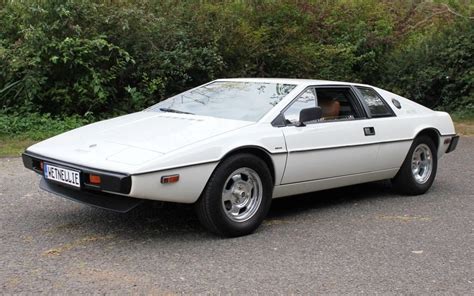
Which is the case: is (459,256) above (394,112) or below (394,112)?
below

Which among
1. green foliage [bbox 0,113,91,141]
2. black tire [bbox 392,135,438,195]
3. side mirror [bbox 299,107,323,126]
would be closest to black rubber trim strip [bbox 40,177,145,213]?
side mirror [bbox 299,107,323,126]

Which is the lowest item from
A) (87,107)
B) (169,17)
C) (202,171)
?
→ (87,107)

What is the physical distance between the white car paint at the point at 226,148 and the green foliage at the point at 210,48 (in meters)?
6.05

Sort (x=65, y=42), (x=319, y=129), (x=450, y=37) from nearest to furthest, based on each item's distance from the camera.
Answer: (x=319, y=129) < (x=65, y=42) < (x=450, y=37)

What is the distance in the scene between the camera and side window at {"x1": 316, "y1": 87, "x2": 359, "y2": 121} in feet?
19.6

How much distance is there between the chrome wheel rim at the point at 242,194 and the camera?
16.1ft

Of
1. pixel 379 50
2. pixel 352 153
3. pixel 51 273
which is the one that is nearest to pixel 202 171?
pixel 51 273

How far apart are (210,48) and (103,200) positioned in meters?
8.76

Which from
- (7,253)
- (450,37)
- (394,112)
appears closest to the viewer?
(7,253)

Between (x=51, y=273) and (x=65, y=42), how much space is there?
7.64 m

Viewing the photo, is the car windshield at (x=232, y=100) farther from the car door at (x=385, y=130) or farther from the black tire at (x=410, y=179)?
the black tire at (x=410, y=179)

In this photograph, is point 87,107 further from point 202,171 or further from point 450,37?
point 450,37

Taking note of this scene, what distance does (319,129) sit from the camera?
18.3ft

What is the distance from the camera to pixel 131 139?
4875mm
